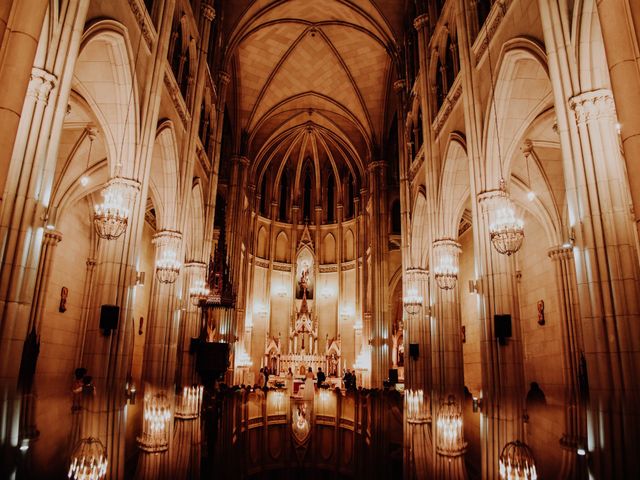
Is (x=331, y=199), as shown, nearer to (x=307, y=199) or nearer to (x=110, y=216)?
(x=307, y=199)

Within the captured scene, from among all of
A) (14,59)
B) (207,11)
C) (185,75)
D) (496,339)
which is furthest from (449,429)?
(207,11)

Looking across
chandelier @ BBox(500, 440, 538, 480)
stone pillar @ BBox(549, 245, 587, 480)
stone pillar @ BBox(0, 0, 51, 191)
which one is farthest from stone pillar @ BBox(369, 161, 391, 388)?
stone pillar @ BBox(0, 0, 51, 191)

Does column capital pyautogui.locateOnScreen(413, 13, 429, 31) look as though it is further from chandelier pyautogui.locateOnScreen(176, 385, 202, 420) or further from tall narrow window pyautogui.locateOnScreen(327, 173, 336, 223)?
tall narrow window pyautogui.locateOnScreen(327, 173, 336, 223)

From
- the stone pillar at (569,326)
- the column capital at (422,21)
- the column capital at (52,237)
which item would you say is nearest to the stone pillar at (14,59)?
the column capital at (52,237)

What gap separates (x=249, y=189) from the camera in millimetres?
32000

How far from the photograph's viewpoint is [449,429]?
796 centimetres

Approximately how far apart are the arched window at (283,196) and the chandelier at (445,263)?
22533 mm

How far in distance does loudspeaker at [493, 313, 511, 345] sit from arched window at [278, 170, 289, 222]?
27.7 metres

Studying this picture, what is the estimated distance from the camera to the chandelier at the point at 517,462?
473 cm

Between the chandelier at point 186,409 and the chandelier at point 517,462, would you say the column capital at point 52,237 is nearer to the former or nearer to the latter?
the chandelier at point 186,409

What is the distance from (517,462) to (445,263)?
31.9ft

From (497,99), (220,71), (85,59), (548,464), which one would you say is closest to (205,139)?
(220,71)

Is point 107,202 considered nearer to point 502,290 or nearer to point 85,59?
point 85,59

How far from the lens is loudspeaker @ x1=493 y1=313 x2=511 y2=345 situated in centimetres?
992
